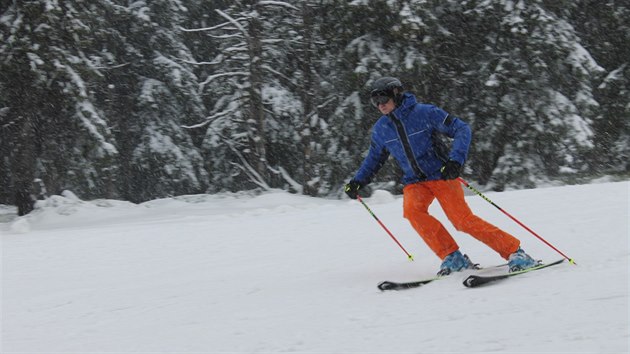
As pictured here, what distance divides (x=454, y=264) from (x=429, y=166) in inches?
31.8

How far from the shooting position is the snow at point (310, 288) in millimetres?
3980

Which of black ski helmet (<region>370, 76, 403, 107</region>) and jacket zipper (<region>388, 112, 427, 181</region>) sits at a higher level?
black ski helmet (<region>370, 76, 403, 107</region>)

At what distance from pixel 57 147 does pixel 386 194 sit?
27.7ft

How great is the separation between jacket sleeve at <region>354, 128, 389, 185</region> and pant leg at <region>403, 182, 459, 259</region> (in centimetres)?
44

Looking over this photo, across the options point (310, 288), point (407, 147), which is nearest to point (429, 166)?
point (407, 147)

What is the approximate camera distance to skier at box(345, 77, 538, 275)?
5.59m

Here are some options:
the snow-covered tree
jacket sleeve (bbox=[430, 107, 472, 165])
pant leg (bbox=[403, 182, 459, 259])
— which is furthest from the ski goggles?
the snow-covered tree

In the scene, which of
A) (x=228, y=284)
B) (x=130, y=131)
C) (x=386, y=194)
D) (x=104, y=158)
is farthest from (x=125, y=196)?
(x=228, y=284)

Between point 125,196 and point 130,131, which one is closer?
point 130,131

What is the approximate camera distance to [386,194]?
36.3 ft

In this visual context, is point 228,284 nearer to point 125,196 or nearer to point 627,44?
point 627,44

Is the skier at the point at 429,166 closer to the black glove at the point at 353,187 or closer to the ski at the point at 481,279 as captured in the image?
the ski at the point at 481,279

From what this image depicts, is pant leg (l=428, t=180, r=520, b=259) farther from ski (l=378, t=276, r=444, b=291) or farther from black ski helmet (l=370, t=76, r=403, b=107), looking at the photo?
black ski helmet (l=370, t=76, r=403, b=107)

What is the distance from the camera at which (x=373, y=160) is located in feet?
20.5
